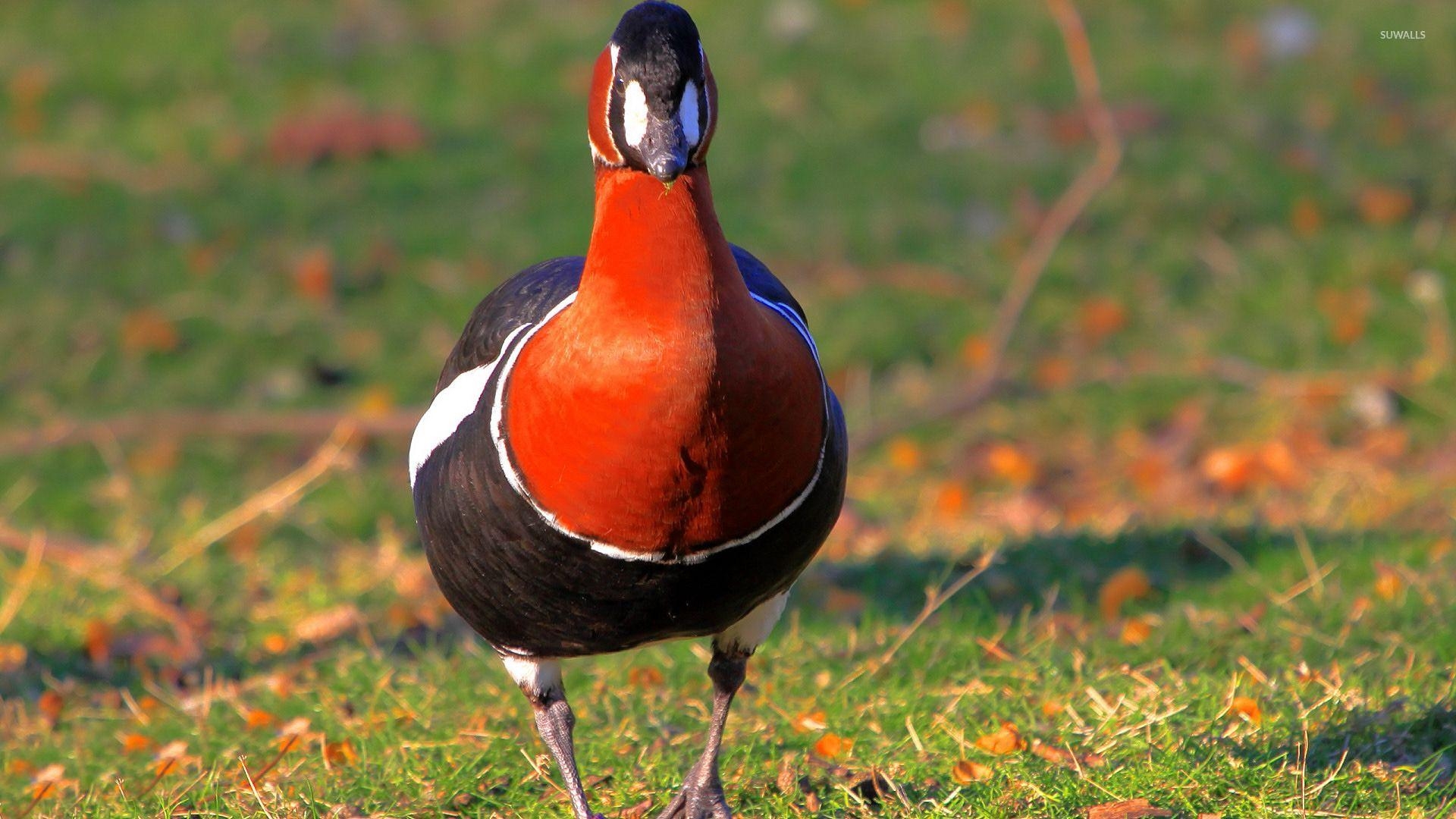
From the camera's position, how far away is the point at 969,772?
341 centimetres

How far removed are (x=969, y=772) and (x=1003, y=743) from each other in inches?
5.1

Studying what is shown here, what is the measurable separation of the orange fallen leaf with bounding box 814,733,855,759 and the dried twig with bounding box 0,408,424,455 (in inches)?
128

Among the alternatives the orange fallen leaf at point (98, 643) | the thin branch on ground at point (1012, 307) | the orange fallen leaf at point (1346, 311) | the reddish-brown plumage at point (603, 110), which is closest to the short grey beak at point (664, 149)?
the reddish-brown plumage at point (603, 110)

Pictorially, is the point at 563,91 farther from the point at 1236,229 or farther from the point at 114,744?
the point at 114,744

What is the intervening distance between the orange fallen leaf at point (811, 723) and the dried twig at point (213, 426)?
3040 mm

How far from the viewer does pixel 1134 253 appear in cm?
820

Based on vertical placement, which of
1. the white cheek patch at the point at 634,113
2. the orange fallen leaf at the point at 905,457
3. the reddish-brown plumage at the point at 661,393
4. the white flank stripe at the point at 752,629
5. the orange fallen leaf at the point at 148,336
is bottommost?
the orange fallen leaf at the point at 905,457

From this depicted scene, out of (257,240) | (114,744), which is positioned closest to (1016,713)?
(114,744)

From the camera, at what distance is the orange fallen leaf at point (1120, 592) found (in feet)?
15.2

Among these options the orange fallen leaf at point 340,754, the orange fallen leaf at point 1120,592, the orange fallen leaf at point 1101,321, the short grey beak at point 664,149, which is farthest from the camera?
the orange fallen leaf at point 1101,321

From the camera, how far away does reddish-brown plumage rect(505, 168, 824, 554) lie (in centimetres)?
277

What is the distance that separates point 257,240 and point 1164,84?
540 centimetres

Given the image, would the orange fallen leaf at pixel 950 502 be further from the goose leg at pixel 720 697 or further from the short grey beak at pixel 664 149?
the short grey beak at pixel 664 149

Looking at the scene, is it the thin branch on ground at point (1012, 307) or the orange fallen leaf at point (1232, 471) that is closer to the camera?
the orange fallen leaf at point (1232, 471)
